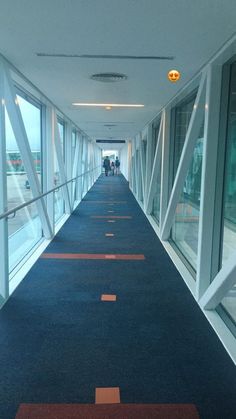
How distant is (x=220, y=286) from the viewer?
3.08 metres

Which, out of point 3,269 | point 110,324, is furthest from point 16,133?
point 110,324

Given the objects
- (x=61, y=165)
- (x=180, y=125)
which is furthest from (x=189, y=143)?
(x=61, y=165)

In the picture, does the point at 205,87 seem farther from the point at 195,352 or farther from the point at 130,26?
the point at 195,352

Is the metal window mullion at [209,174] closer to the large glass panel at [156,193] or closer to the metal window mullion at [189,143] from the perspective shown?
the metal window mullion at [189,143]

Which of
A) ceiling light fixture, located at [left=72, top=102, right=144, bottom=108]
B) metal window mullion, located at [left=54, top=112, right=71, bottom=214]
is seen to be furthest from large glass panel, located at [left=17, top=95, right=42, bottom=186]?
ceiling light fixture, located at [left=72, top=102, right=144, bottom=108]

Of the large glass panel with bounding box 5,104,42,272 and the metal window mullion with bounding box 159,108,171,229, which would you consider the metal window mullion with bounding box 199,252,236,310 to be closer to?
the large glass panel with bounding box 5,104,42,272

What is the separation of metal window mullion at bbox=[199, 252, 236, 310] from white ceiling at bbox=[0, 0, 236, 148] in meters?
1.64

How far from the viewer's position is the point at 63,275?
455 centimetres

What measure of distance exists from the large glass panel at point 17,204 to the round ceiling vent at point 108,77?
1.10m

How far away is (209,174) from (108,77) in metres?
1.61

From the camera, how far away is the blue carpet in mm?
2326

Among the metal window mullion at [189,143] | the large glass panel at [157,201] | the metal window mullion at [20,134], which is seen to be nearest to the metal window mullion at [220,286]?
the metal window mullion at [189,143]

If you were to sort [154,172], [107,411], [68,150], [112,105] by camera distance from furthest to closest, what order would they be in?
[68,150], [154,172], [112,105], [107,411]

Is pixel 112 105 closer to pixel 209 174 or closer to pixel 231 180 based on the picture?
pixel 209 174
